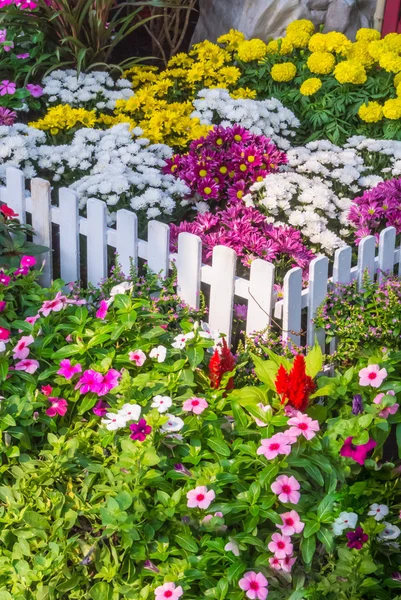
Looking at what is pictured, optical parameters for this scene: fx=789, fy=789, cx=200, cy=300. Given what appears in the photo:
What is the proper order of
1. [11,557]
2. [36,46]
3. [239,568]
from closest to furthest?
1. [239,568]
2. [11,557]
3. [36,46]

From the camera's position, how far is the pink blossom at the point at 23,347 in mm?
2730

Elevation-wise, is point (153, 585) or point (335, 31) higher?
point (335, 31)

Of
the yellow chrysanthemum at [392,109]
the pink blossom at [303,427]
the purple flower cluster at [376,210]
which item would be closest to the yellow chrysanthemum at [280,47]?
the yellow chrysanthemum at [392,109]

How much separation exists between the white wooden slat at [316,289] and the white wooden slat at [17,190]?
1.48 meters

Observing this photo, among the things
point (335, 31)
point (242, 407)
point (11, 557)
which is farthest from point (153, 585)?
point (335, 31)

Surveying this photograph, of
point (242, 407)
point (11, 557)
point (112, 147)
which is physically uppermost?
point (112, 147)

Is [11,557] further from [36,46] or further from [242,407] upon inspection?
[36,46]

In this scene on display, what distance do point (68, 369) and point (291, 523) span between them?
3.08ft

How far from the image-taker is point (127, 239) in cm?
332

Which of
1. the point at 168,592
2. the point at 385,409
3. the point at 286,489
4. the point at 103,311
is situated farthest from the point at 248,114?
the point at 168,592

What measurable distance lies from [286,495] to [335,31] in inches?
175

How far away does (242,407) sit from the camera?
2.51 meters

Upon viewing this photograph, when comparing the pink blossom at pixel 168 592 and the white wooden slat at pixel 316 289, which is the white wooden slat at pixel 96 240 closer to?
the white wooden slat at pixel 316 289

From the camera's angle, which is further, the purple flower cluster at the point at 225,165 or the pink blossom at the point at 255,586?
the purple flower cluster at the point at 225,165
